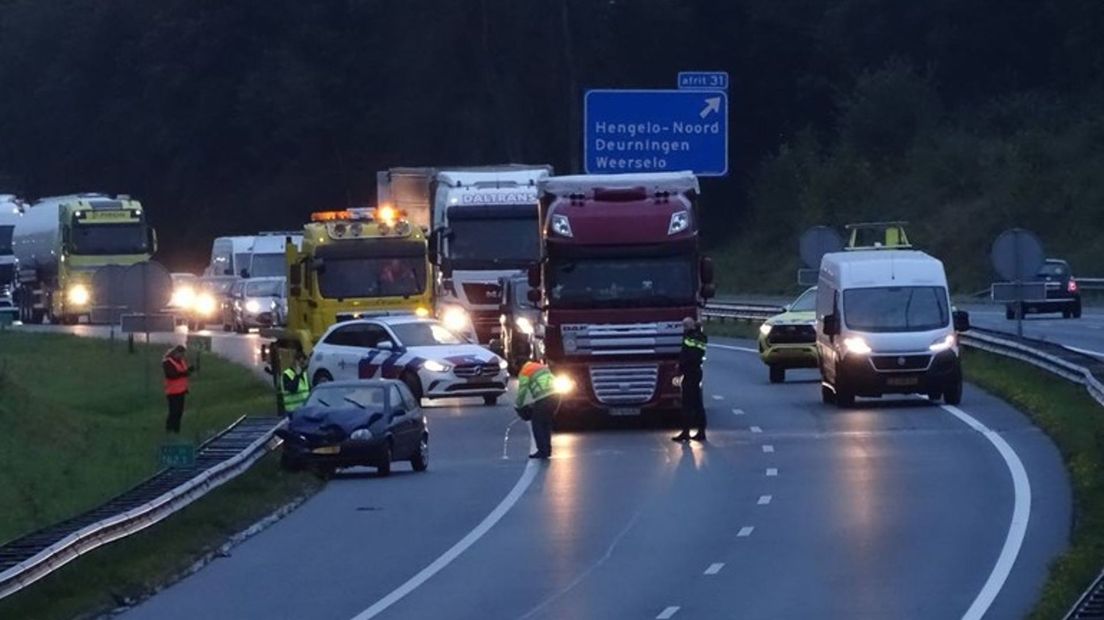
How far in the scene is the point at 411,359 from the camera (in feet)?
128

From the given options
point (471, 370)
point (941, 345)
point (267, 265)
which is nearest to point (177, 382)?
point (471, 370)

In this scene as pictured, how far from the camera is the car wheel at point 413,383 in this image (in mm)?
38750

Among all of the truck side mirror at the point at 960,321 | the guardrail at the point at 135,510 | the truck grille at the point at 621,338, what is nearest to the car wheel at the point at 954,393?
the truck side mirror at the point at 960,321

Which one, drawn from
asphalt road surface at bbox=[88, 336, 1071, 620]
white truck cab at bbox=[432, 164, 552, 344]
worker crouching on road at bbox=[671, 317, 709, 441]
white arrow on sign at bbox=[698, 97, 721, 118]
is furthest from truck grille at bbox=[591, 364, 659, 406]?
white arrow on sign at bbox=[698, 97, 721, 118]

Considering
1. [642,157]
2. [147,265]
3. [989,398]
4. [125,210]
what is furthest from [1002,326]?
[125,210]

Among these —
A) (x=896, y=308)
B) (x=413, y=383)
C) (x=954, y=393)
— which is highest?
(x=896, y=308)

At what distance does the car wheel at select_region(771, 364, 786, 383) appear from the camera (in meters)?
43.7

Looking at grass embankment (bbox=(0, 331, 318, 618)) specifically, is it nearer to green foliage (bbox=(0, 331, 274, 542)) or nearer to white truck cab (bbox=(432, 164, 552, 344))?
green foliage (bbox=(0, 331, 274, 542))

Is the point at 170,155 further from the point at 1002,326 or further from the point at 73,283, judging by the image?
the point at 1002,326

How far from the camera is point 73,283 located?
238 feet

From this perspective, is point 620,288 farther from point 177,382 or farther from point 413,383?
point 177,382

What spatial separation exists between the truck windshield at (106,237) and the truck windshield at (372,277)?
28669 mm

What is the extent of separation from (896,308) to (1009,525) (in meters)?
14.2

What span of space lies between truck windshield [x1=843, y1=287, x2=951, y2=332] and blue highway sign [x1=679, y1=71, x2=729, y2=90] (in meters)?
12.9
